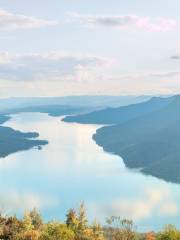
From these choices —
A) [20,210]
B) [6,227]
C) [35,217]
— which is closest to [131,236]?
[6,227]

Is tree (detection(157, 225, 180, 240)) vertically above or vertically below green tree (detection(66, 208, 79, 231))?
below

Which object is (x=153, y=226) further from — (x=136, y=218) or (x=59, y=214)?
(x=59, y=214)

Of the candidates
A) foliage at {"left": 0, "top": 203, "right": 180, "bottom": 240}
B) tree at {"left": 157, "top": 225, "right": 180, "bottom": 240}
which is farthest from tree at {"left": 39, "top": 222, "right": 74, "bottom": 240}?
tree at {"left": 157, "top": 225, "right": 180, "bottom": 240}

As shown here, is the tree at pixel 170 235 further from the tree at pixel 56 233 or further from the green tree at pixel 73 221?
the green tree at pixel 73 221

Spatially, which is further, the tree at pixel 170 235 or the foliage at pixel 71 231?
the tree at pixel 170 235

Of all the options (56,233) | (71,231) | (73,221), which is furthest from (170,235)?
(73,221)

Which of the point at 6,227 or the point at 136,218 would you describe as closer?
the point at 6,227

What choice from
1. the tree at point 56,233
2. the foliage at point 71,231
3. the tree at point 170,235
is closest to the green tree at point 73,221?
the foliage at point 71,231

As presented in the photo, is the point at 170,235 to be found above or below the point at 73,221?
below

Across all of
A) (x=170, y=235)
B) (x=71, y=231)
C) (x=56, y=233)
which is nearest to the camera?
(x=56, y=233)

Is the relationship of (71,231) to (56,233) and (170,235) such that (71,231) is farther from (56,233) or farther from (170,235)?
(170,235)

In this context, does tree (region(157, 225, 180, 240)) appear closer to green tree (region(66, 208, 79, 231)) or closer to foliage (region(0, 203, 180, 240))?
foliage (region(0, 203, 180, 240))
